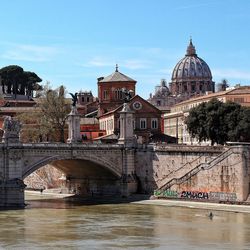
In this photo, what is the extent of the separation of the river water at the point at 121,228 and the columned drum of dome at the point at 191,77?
125 metres

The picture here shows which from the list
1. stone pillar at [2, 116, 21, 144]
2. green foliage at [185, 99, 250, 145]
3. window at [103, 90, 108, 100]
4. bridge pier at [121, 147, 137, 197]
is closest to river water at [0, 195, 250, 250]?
stone pillar at [2, 116, 21, 144]

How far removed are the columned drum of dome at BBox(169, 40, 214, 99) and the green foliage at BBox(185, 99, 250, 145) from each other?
105 meters

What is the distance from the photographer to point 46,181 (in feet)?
278

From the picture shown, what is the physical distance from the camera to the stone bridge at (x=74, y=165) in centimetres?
6512

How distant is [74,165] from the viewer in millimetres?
76250

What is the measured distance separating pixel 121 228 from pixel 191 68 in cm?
14084

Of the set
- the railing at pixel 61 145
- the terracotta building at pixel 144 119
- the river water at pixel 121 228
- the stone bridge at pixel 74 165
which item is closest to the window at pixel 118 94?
the terracotta building at pixel 144 119

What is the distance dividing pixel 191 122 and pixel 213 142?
3.09 m

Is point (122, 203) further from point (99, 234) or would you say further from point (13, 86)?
point (13, 86)

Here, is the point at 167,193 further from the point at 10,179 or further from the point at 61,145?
the point at 10,179

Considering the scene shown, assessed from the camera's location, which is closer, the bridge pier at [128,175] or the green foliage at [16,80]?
the bridge pier at [128,175]

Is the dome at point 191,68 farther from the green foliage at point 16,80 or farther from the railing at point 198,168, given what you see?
the railing at point 198,168

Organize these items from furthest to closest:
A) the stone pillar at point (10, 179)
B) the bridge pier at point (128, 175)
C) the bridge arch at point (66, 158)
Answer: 1. the bridge pier at point (128, 175)
2. the bridge arch at point (66, 158)
3. the stone pillar at point (10, 179)

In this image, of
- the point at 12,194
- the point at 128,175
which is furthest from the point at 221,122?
the point at 12,194
